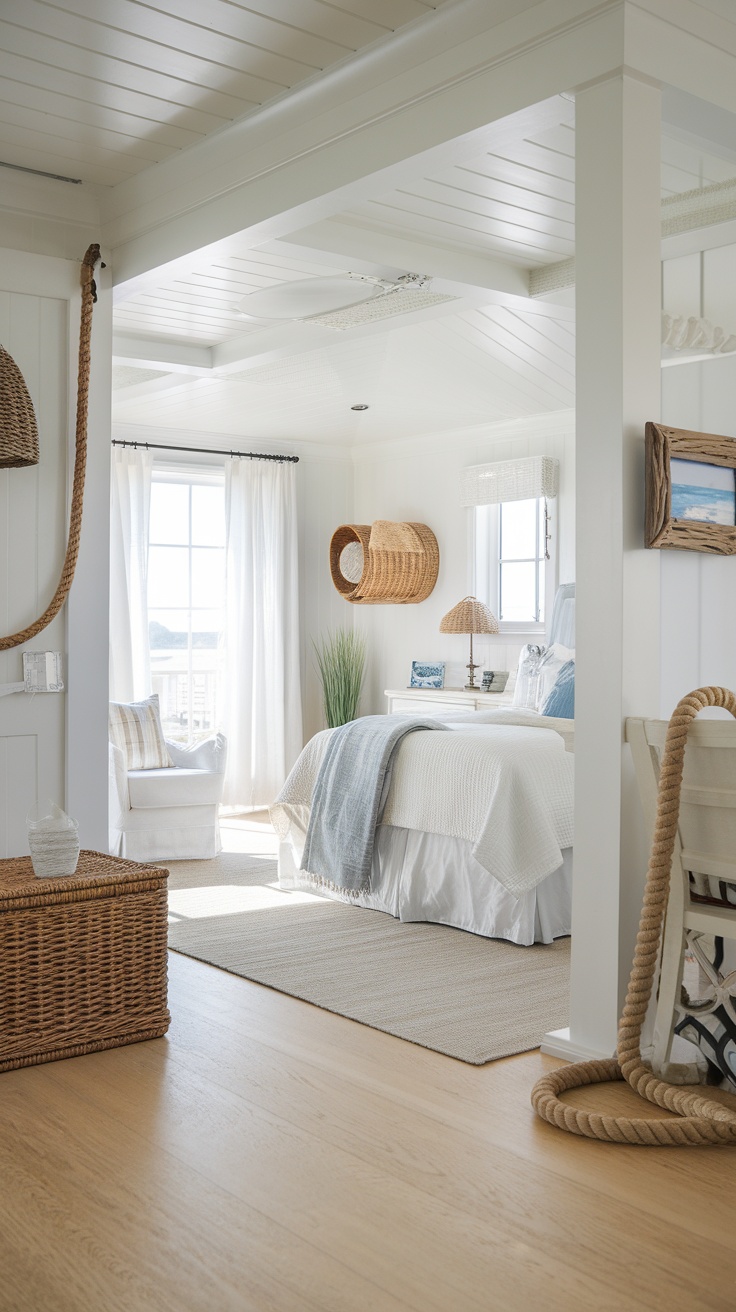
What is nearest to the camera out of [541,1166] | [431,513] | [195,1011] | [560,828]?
[541,1166]

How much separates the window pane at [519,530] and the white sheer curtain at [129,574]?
91.9 inches

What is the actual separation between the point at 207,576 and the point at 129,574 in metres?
0.73

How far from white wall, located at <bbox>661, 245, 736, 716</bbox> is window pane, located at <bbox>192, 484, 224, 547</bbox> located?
515cm

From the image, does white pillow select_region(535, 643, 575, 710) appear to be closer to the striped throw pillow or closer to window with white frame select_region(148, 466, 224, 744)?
the striped throw pillow

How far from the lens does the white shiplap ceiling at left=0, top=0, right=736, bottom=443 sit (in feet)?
10.1

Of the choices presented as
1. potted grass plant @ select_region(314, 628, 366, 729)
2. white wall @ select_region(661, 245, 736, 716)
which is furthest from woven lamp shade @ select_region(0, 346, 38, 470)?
potted grass plant @ select_region(314, 628, 366, 729)

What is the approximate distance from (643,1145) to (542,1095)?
28 centimetres

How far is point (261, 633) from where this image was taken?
26.9ft

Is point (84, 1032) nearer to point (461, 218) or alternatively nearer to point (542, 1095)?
point (542, 1095)

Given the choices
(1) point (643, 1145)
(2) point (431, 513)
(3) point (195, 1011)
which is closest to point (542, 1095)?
(1) point (643, 1145)

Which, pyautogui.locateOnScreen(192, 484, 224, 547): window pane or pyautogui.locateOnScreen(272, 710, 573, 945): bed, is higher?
pyautogui.locateOnScreen(192, 484, 224, 547): window pane

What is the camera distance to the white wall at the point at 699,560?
10.2ft

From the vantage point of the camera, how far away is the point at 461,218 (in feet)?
14.3

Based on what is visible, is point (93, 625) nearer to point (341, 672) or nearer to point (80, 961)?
point (80, 961)
